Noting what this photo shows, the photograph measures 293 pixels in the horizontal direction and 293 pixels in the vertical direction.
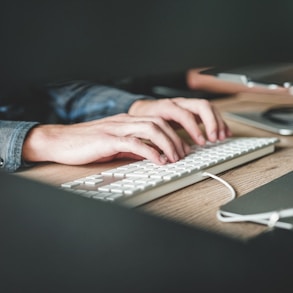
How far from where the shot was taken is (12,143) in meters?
0.76

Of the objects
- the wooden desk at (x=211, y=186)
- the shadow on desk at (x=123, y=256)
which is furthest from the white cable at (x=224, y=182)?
the shadow on desk at (x=123, y=256)

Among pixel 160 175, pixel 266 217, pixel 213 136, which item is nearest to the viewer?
pixel 266 217

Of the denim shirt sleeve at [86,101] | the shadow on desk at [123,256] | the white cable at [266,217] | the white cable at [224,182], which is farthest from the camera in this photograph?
the denim shirt sleeve at [86,101]

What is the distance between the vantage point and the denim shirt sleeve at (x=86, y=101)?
1108 millimetres

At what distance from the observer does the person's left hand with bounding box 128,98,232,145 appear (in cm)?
84

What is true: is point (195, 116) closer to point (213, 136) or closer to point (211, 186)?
point (213, 136)

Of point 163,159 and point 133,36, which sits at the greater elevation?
point 133,36

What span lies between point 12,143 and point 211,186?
0.29 metres

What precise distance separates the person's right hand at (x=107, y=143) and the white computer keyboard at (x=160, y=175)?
21mm

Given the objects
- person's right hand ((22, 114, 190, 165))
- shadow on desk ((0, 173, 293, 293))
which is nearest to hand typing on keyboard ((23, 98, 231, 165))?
person's right hand ((22, 114, 190, 165))

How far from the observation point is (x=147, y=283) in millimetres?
188

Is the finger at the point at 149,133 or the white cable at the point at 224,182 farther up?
the finger at the point at 149,133

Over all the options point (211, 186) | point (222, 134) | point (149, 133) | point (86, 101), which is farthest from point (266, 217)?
point (86, 101)

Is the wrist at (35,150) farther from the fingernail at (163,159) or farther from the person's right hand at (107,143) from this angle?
the fingernail at (163,159)
